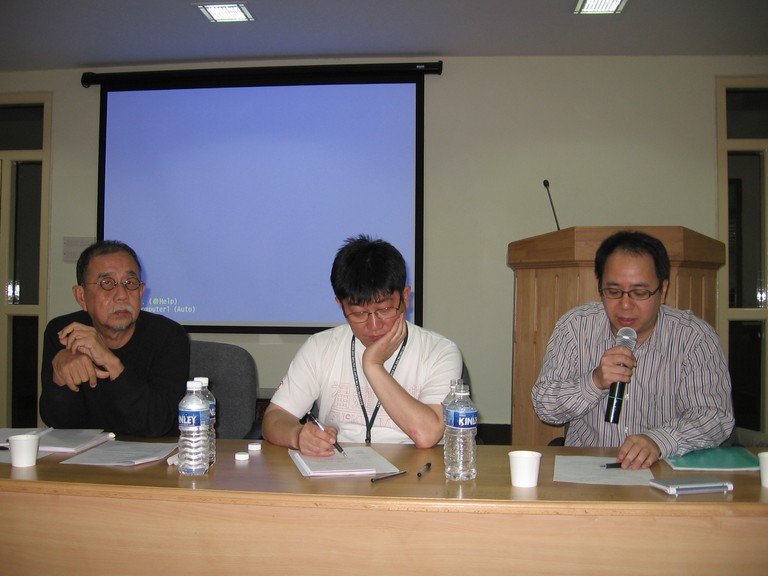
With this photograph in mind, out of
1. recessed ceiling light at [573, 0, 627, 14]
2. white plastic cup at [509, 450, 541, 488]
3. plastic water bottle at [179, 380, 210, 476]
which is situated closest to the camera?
white plastic cup at [509, 450, 541, 488]

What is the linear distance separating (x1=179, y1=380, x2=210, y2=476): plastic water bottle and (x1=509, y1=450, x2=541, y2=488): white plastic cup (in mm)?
A: 748

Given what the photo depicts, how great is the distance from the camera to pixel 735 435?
2125 millimetres

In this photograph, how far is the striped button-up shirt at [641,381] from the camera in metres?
1.91

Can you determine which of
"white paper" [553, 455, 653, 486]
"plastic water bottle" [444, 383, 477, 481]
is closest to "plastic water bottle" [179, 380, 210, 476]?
"plastic water bottle" [444, 383, 477, 481]

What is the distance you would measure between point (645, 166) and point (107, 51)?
401 centimetres

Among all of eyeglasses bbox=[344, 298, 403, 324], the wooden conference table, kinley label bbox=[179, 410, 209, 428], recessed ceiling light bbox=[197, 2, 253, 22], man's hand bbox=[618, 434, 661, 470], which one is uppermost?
recessed ceiling light bbox=[197, 2, 253, 22]

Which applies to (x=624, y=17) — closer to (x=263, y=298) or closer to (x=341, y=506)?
(x=263, y=298)

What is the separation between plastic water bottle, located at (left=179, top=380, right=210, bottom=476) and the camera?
1449 millimetres

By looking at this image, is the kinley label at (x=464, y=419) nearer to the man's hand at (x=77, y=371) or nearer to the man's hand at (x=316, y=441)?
the man's hand at (x=316, y=441)

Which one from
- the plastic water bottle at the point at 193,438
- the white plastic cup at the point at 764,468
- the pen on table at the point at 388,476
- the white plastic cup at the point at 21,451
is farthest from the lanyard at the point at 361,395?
the white plastic cup at the point at 764,468

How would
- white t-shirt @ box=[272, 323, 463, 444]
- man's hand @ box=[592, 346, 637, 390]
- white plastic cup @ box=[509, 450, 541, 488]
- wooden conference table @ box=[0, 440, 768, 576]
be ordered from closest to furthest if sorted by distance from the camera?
1. wooden conference table @ box=[0, 440, 768, 576]
2. white plastic cup @ box=[509, 450, 541, 488]
3. man's hand @ box=[592, 346, 637, 390]
4. white t-shirt @ box=[272, 323, 463, 444]

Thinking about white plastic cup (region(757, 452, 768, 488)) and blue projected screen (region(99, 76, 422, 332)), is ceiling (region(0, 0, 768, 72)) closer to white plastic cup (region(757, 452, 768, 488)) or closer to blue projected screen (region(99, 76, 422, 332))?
blue projected screen (region(99, 76, 422, 332))

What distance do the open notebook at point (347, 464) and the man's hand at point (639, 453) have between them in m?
0.60

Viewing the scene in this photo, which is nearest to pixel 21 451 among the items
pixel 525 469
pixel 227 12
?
pixel 525 469
